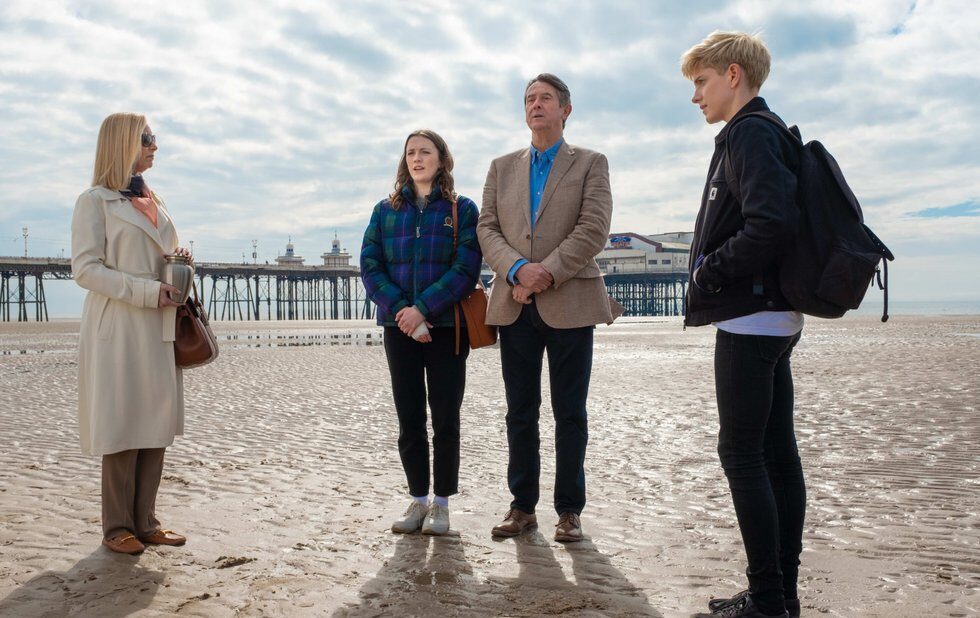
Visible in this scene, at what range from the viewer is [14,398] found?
10.2 m

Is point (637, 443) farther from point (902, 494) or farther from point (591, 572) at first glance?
point (591, 572)

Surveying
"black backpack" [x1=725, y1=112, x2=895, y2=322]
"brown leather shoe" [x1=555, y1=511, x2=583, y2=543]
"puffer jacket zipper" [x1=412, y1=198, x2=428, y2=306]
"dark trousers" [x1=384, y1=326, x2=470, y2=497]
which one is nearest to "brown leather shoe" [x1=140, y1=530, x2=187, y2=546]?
"dark trousers" [x1=384, y1=326, x2=470, y2=497]

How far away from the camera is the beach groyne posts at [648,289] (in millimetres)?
88000

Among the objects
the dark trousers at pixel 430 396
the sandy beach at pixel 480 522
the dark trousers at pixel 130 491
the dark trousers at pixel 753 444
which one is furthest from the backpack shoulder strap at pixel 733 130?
the dark trousers at pixel 130 491

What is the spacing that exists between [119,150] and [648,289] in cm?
9183

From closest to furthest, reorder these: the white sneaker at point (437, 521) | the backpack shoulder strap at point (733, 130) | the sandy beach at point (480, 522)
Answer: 1. the backpack shoulder strap at point (733, 130)
2. the sandy beach at point (480, 522)
3. the white sneaker at point (437, 521)

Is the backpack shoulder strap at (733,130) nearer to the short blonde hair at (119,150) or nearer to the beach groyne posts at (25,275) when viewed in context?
the short blonde hair at (119,150)

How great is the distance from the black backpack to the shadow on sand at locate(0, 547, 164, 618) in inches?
104

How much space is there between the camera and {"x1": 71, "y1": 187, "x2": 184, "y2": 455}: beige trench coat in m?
3.68

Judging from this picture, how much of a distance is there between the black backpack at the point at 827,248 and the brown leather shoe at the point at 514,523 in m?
1.91

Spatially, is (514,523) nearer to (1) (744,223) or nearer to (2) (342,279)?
(1) (744,223)

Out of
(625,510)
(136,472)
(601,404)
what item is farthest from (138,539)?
(601,404)

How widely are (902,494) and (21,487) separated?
538cm

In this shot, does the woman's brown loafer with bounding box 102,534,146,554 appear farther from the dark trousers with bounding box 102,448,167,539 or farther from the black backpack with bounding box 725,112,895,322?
the black backpack with bounding box 725,112,895,322
